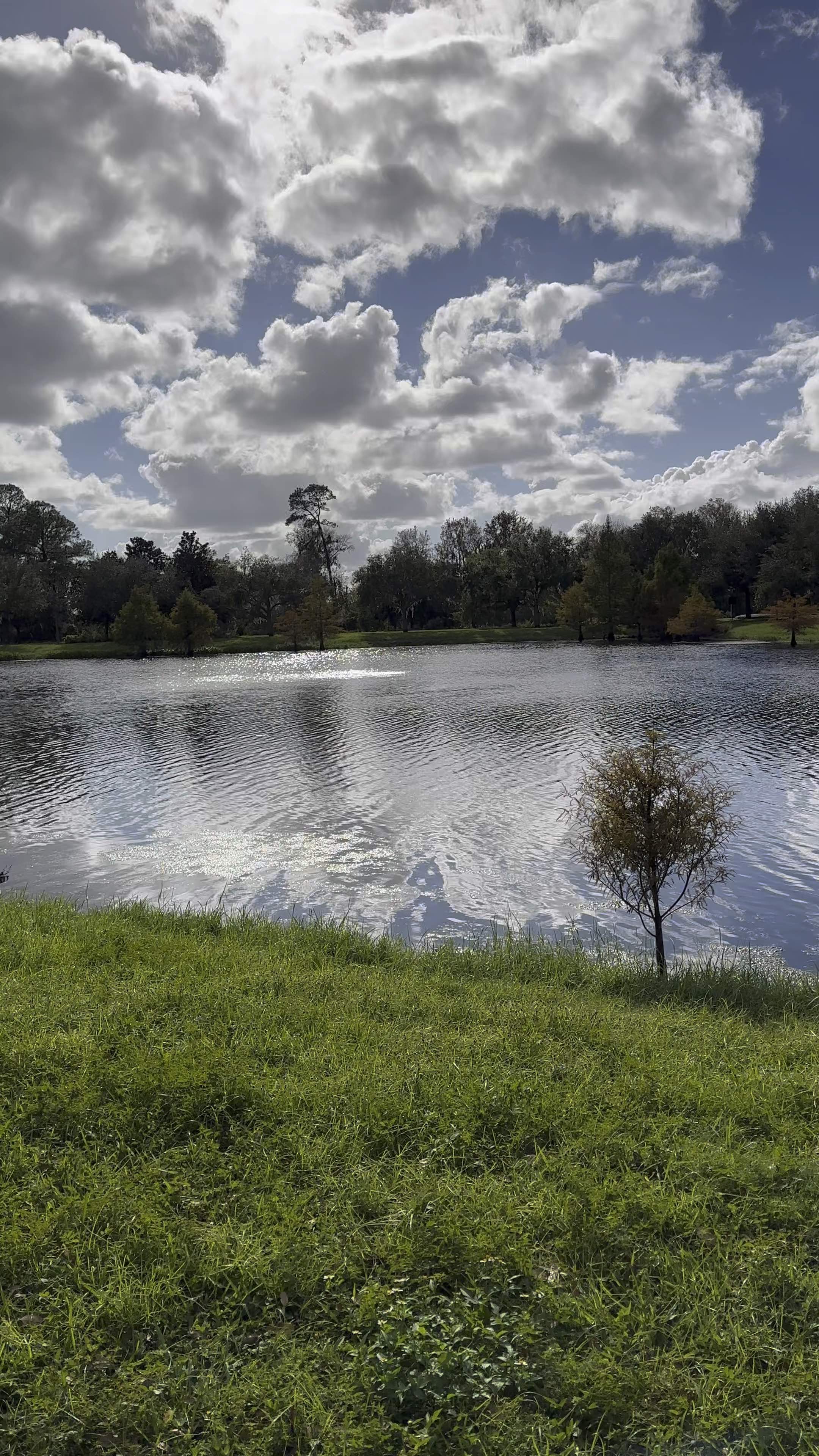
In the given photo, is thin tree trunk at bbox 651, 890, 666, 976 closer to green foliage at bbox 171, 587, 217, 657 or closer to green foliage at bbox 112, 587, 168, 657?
green foliage at bbox 171, 587, 217, 657

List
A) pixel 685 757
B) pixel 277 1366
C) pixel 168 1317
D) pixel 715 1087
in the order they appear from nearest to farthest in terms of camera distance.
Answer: pixel 277 1366
pixel 168 1317
pixel 715 1087
pixel 685 757

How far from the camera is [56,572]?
132000 millimetres

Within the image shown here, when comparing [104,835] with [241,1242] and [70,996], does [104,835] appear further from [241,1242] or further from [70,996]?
[241,1242]

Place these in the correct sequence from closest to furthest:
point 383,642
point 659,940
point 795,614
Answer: point 659,940 → point 795,614 → point 383,642

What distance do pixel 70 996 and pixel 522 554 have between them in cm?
13732

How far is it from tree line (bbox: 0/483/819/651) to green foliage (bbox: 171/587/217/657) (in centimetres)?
18

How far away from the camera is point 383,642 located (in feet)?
420

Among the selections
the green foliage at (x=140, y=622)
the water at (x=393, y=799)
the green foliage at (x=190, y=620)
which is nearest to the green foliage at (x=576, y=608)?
the green foliage at (x=190, y=620)

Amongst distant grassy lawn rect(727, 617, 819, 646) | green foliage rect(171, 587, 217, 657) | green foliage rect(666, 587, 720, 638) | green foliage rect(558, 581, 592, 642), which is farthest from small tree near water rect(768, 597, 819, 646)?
green foliage rect(171, 587, 217, 657)

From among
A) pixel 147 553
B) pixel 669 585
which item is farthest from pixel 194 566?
pixel 669 585

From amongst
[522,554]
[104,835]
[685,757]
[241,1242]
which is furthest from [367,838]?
[522,554]

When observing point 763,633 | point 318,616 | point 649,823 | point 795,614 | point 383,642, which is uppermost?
point 318,616

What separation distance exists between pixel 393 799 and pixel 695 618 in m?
93.5

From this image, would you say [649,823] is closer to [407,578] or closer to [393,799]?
[393,799]
